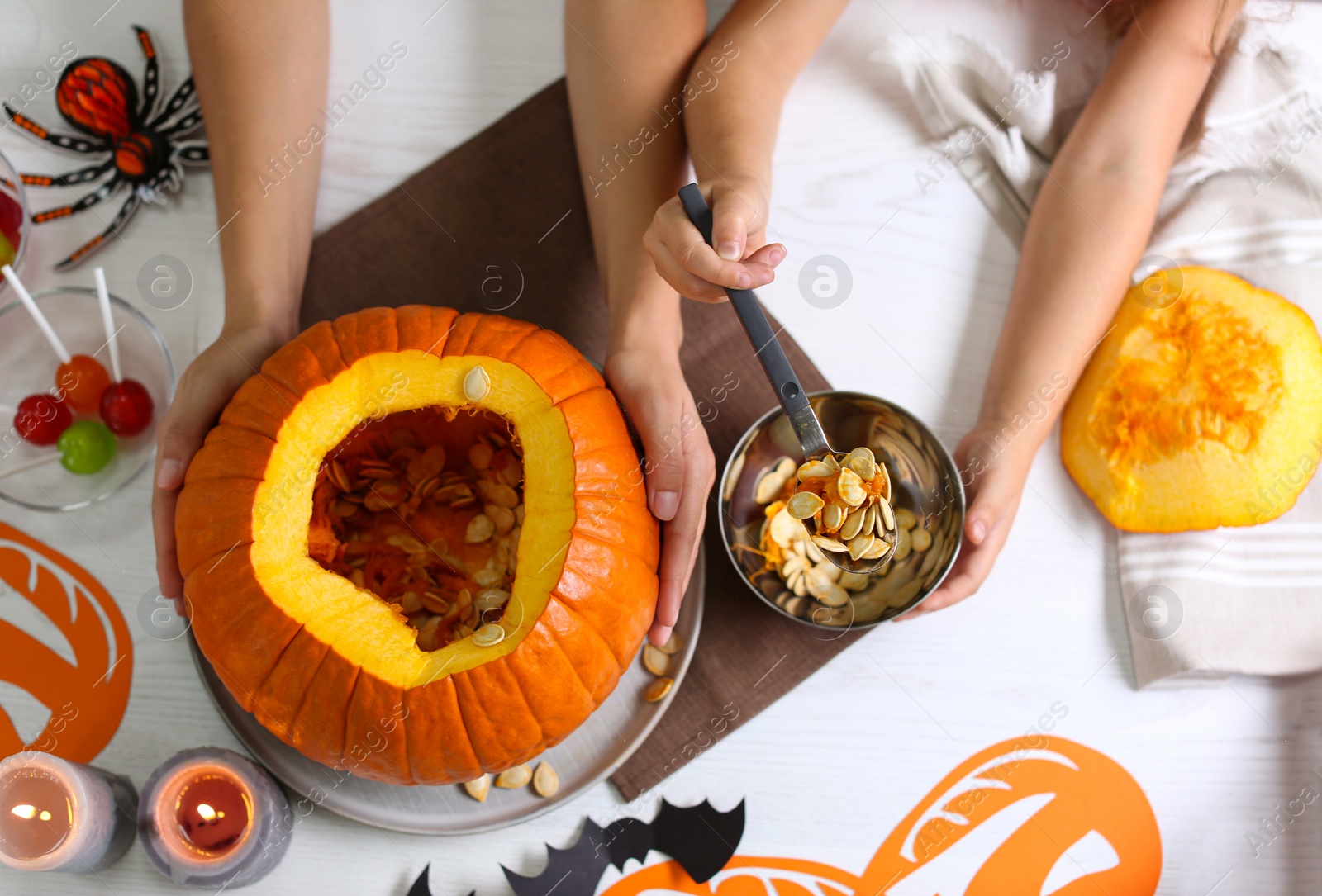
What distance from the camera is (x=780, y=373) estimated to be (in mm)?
690

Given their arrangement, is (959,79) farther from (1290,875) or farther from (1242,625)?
(1290,875)

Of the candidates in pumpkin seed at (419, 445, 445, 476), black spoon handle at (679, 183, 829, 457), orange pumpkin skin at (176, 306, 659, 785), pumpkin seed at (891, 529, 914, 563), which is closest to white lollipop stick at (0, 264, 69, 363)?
orange pumpkin skin at (176, 306, 659, 785)

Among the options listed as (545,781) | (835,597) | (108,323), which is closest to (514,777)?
(545,781)

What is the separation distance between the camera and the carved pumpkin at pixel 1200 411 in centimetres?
82

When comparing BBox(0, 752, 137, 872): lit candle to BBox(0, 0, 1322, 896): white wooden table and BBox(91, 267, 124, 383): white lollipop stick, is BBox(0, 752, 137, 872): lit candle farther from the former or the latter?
BBox(91, 267, 124, 383): white lollipop stick

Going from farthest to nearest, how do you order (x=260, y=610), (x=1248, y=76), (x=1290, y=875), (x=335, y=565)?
(x=1248, y=76) → (x=1290, y=875) → (x=335, y=565) → (x=260, y=610)

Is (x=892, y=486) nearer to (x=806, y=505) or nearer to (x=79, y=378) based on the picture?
(x=806, y=505)

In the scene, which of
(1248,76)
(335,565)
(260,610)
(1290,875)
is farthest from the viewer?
(1248,76)

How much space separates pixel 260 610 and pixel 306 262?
429 mm

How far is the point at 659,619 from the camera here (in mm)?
730

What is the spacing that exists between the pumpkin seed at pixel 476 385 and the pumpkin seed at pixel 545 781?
0.36 m

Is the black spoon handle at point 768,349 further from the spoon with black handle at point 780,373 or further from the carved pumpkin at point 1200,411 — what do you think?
the carved pumpkin at point 1200,411

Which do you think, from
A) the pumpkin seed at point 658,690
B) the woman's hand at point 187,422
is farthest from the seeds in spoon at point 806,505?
the woman's hand at point 187,422

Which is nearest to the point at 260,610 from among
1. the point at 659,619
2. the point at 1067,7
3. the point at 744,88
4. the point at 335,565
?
the point at 335,565
